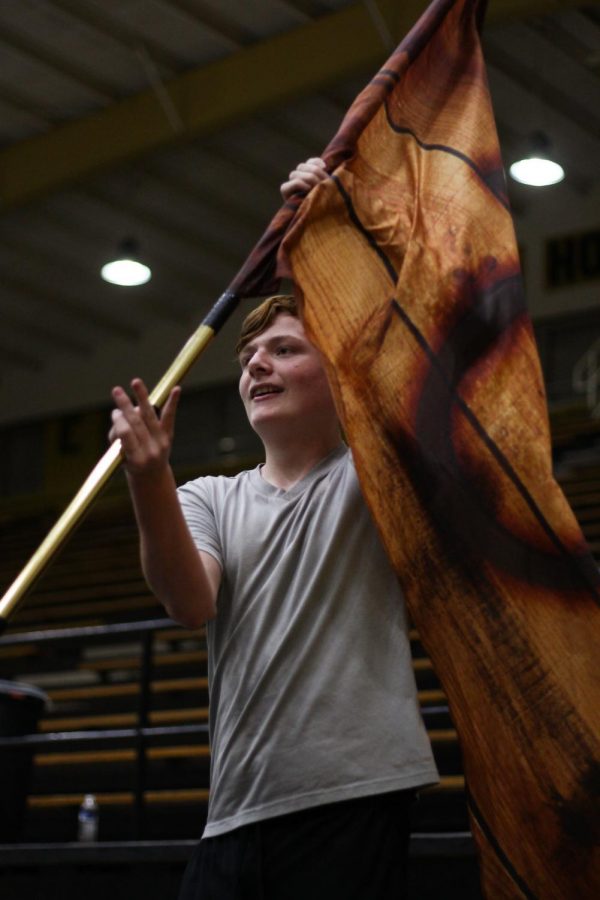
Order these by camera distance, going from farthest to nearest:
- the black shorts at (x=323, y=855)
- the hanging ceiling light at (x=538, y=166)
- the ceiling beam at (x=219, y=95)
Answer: the hanging ceiling light at (x=538, y=166), the ceiling beam at (x=219, y=95), the black shorts at (x=323, y=855)

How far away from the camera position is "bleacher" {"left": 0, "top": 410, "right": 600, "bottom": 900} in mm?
4711

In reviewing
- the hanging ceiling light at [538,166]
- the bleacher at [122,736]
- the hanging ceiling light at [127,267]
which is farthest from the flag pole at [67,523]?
the hanging ceiling light at [127,267]

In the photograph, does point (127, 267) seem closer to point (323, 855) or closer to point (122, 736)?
point (122, 736)

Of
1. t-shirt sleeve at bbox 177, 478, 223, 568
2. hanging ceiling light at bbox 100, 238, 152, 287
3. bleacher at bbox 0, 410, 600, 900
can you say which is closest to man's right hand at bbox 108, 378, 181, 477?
t-shirt sleeve at bbox 177, 478, 223, 568

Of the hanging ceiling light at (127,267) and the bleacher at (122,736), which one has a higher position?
the hanging ceiling light at (127,267)

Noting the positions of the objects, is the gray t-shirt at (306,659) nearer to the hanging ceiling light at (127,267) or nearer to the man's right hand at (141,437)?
the man's right hand at (141,437)

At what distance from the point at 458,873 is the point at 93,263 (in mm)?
9600

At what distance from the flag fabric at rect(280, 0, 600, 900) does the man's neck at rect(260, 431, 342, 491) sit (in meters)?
0.14

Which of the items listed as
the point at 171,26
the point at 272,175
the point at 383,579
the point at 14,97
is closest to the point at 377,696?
the point at 383,579

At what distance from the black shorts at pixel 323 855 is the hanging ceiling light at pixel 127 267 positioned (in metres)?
9.62

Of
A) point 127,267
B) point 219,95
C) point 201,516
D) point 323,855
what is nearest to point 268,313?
point 201,516

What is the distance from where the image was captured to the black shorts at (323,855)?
185 cm

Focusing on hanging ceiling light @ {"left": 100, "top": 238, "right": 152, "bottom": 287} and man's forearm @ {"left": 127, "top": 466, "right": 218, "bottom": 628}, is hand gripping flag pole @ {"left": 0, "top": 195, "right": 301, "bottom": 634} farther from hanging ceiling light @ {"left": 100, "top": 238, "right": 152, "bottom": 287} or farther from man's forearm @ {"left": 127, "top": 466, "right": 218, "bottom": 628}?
hanging ceiling light @ {"left": 100, "top": 238, "right": 152, "bottom": 287}

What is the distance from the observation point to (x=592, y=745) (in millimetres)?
1857
